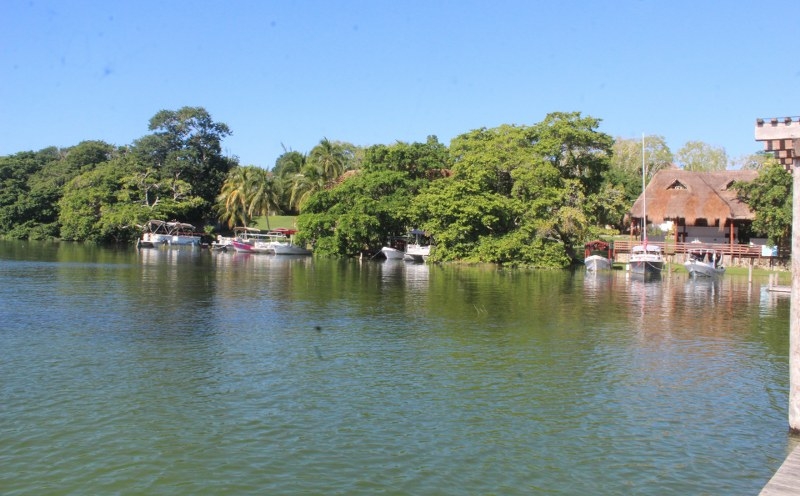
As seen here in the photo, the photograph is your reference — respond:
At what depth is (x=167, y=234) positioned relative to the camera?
294 ft

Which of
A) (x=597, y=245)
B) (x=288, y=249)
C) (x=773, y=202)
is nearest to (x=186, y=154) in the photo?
(x=288, y=249)

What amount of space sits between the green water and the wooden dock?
641mm

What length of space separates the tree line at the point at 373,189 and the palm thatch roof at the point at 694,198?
239cm

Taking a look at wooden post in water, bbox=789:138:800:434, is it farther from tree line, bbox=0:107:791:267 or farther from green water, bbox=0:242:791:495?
tree line, bbox=0:107:791:267

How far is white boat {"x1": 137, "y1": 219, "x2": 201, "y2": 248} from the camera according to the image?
86.6 metres

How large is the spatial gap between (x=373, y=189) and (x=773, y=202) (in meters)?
35.4

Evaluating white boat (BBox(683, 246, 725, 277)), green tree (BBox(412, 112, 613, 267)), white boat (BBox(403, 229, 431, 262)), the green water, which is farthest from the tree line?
the green water

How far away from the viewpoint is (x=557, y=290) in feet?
129

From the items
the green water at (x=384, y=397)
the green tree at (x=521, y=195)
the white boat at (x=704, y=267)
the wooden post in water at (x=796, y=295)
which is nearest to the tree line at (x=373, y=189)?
the green tree at (x=521, y=195)

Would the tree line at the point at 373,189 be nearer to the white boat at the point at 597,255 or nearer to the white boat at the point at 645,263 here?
the white boat at the point at 597,255

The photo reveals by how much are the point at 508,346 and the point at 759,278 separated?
35.8m

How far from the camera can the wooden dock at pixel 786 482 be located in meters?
9.09

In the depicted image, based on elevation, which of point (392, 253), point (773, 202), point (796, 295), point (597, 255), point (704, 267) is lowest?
point (704, 267)

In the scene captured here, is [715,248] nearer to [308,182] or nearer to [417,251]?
[417,251]
